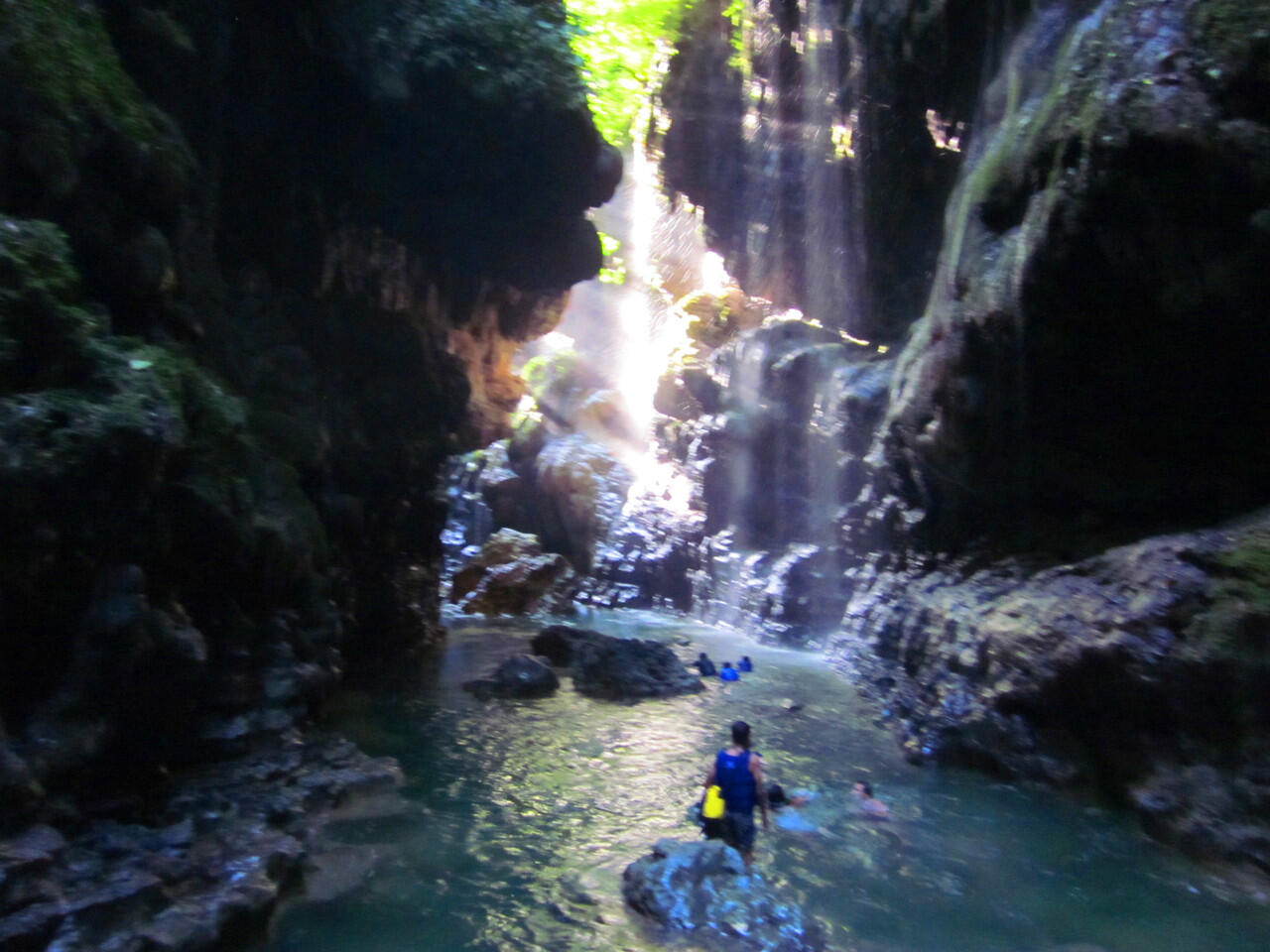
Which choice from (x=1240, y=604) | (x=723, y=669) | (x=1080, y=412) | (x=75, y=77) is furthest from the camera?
(x=723, y=669)

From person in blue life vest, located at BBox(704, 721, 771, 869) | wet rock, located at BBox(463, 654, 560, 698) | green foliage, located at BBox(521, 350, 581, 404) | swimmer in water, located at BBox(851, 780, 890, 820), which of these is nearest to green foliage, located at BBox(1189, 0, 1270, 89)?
person in blue life vest, located at BBox(704, 721, 771, 869)

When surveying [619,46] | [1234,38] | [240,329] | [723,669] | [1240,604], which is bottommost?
[723,669]

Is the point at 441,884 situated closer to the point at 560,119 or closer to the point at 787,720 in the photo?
the point at 787,720

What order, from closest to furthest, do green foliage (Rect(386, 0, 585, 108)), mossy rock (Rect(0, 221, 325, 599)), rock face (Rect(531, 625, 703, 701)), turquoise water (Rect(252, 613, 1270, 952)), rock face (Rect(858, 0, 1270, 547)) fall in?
mossy rock (Rect(0, 221, 325, 599)), turquoise water (Rect(252, 613, 1270, 952)), rock face (Rect(858, 0, 1270, 547)), green foliage (Rect(386, 0, 585, 108)), rock face (Rect(531, 625, 703, 701))

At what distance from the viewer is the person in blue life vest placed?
7.58 metres

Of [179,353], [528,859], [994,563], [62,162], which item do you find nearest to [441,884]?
[528,859]

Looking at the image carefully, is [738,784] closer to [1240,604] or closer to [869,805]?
[869,805]

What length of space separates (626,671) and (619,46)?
13.5 metres

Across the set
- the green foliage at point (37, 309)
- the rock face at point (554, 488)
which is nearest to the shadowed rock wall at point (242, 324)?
the green foliage at point (37, 309)

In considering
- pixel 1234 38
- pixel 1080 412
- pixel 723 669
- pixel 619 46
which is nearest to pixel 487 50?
pixel 619 46

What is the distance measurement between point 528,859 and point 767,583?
15.8m

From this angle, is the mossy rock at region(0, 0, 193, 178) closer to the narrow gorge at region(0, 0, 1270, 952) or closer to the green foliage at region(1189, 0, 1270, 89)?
the narrow gorge at region(0, 0, 1270, 952)

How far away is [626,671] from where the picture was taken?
15492mm

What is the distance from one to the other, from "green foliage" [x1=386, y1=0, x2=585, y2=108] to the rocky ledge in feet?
34.4
